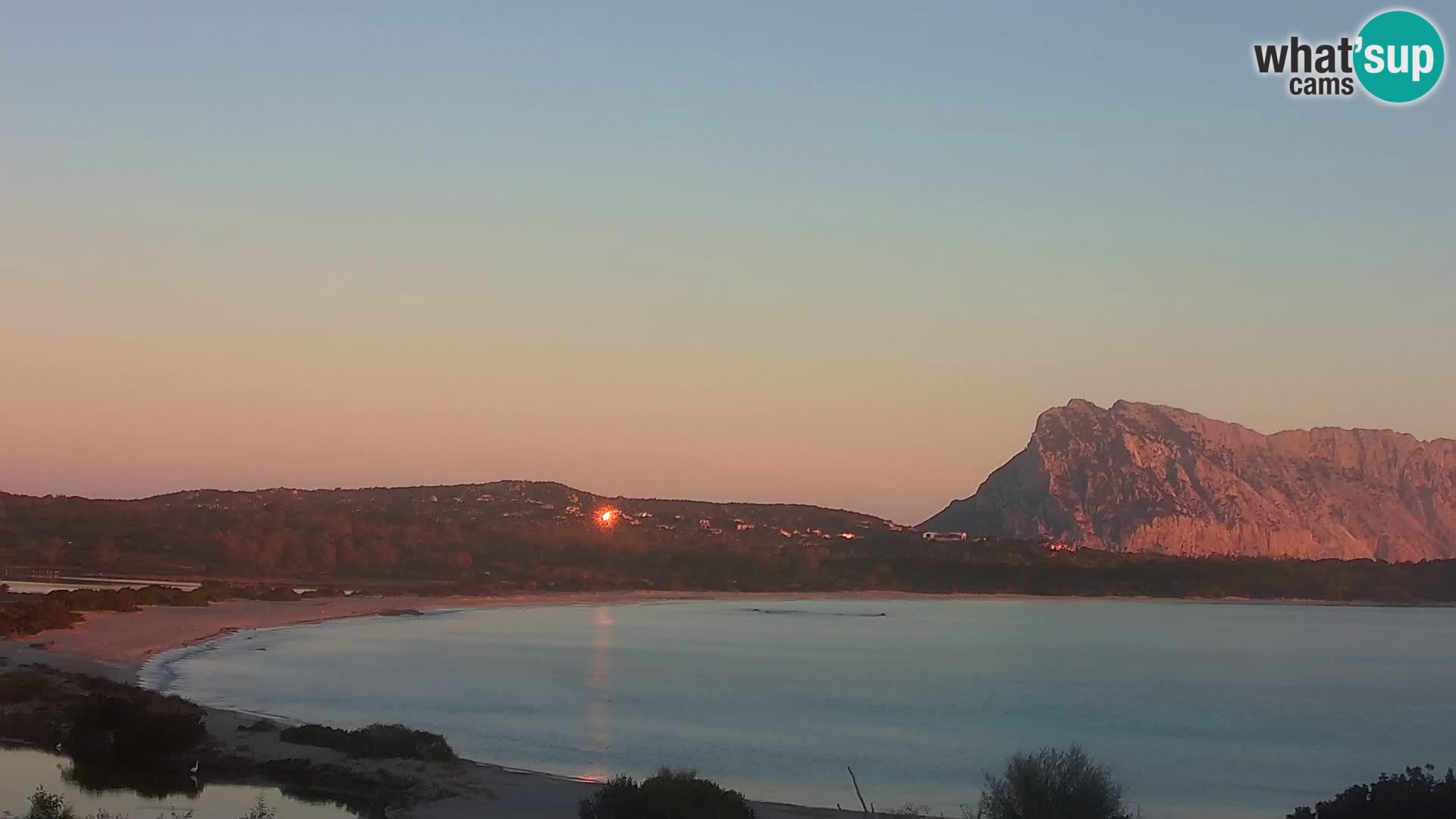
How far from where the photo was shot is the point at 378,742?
22.6 meters

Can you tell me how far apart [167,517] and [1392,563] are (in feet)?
375

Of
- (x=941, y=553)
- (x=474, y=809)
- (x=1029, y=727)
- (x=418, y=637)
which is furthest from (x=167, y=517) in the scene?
(x=474, y=809)

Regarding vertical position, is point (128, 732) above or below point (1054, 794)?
below

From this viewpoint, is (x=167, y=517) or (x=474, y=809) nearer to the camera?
(x=474, y=809)

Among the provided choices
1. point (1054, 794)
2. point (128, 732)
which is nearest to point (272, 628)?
point (128, 732)

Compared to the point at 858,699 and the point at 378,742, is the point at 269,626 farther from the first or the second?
the point at 378,742

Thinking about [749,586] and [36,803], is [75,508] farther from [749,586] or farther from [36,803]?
Result: [36,803]

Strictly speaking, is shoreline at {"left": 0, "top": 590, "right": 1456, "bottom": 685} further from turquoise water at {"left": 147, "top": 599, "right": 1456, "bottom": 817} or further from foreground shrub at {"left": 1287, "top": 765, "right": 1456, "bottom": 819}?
foreground shrub at {"left": 1287, "top": 765, "right": 1456, "bottom": 819}

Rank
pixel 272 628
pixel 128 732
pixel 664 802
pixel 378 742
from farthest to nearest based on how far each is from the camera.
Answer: pixel 272 628, pixel 378 742, pixel 128 732, pixel 664 802

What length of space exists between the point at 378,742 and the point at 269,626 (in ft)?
121

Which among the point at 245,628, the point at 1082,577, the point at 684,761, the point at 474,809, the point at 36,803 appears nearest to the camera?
the point at 36,803

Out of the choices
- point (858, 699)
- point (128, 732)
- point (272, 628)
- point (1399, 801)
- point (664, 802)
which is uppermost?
point (1399, 801)

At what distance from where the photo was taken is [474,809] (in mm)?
18625

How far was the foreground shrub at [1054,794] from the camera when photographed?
55.6 ft
